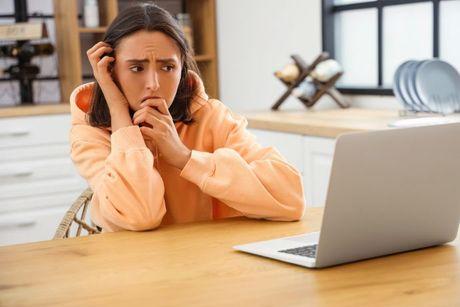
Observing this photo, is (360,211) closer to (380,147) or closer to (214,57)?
(380,147)

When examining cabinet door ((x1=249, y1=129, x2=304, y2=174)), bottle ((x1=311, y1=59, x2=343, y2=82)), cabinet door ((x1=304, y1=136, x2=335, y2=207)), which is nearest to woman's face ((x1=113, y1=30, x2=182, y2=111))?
cabinet door ((x1=304, y1=136, x2=335, y2=207))

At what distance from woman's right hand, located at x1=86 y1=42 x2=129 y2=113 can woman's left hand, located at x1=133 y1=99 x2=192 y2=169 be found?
0.22ft

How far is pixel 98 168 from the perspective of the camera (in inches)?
71.5

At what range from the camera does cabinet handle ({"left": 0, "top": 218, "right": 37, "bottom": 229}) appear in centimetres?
397

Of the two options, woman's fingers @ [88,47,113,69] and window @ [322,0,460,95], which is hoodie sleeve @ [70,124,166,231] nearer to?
woman's fingers @ [88,47,113,69]

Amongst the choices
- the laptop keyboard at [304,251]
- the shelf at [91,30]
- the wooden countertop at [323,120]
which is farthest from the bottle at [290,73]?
the laptop keyboard at [304,251]

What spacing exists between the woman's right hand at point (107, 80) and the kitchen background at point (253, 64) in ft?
4.98

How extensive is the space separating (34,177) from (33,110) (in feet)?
1.14

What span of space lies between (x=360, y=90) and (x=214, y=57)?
1078mm

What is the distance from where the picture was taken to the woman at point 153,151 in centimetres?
172

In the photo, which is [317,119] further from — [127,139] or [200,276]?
[200,276]

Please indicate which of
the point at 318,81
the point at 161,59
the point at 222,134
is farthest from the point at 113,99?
the point at 318,81

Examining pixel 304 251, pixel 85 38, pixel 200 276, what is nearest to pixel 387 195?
pixel 304 251

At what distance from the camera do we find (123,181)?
1.73 metres
